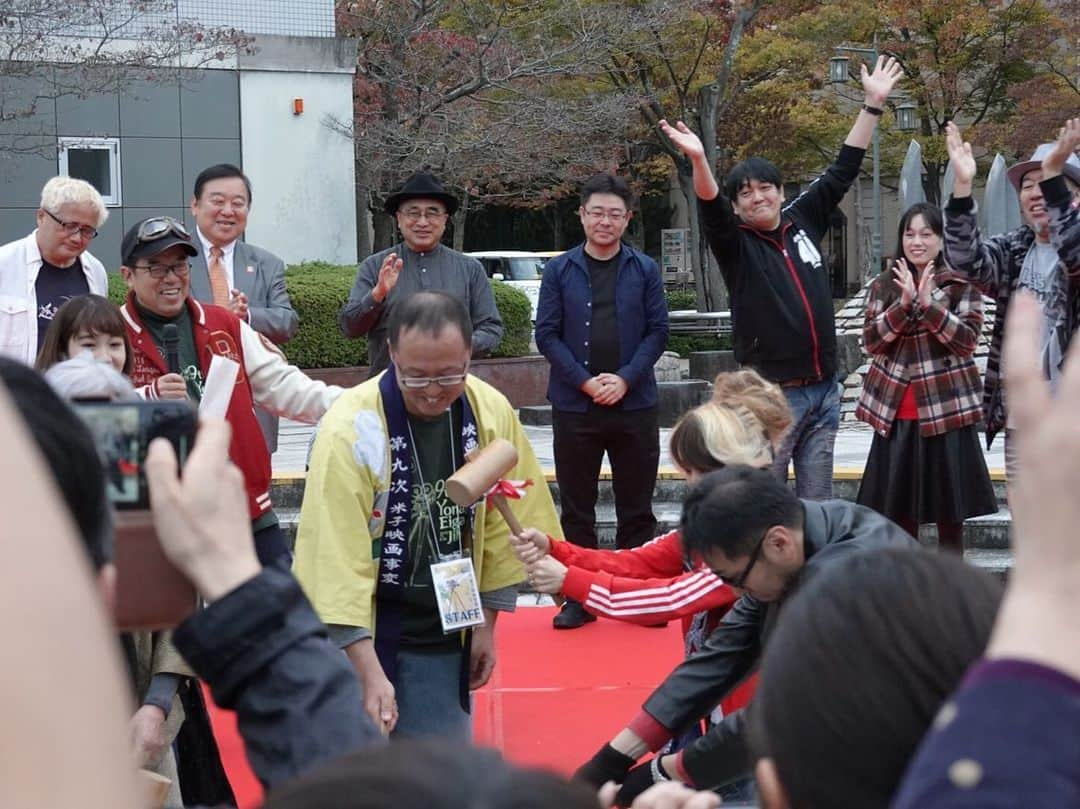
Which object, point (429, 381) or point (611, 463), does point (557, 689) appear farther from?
point (429, 381)

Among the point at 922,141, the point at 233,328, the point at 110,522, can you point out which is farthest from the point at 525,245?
the point at 110,522

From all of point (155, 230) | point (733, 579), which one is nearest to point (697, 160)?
point (155, 230)

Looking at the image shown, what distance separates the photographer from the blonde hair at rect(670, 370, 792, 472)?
4027 mm

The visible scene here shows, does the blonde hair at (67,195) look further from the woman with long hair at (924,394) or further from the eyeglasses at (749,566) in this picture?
the woman with long hair at (924,394)

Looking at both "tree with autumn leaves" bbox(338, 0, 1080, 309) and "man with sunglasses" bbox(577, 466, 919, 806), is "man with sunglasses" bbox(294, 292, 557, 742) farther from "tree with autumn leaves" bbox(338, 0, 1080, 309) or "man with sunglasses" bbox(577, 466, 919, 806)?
"tree with autumn leaves" bbox(338, 0, 1080, 309)

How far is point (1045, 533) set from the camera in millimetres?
935

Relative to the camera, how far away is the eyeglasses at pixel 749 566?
121 inches

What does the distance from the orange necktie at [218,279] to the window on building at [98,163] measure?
10.5 metres

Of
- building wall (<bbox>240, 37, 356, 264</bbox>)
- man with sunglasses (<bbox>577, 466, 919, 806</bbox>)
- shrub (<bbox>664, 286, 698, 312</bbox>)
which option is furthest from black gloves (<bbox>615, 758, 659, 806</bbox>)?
shrub (<bbox>664, 286, 698, 312</bbox>)

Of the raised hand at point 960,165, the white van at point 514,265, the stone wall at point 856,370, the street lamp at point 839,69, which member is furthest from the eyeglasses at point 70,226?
the white van at point 514,265

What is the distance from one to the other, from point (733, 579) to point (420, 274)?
3493 mm

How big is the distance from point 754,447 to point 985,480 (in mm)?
2616

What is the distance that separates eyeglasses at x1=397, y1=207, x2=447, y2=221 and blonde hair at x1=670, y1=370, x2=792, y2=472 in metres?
2.24

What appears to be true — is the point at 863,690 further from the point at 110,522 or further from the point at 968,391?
the point at 968,391
